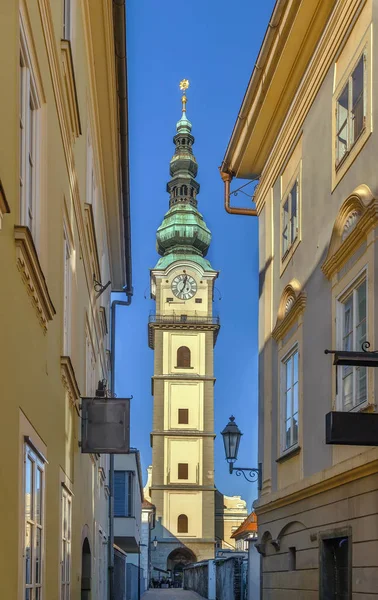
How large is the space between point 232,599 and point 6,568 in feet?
73.1

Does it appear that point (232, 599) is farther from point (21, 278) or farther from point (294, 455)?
point (21, 278)

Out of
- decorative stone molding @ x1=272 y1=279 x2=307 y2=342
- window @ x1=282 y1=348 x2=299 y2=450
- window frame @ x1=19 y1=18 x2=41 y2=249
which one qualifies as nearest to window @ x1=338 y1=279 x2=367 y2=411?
decorative stone molding @ x1=272 y1=279 x2=307 y2=342

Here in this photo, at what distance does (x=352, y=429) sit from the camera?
7918 millimetres

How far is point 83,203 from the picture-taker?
11852 mm

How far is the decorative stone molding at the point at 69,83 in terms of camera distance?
8.52 m

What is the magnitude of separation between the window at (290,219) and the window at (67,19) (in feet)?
16.5

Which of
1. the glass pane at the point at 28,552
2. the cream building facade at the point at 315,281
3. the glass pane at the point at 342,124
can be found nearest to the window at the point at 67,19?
the cream building facade at the point at 315,281

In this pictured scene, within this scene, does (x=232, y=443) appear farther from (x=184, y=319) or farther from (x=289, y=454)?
(x=184, y=319)

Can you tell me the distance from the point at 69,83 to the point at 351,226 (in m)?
3.44

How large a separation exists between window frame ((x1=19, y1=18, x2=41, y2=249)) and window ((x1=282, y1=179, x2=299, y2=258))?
290 inches

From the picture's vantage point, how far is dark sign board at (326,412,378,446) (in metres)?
7.85

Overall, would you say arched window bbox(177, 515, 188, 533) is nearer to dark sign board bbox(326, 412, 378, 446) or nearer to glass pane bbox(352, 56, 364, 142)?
glass pane bbox(352, 56, 364, 142)

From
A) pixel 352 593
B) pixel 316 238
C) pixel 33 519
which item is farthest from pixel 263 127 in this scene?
pixel 33 519

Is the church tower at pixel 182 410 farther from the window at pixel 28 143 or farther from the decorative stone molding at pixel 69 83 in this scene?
the window at pixel 28 143
